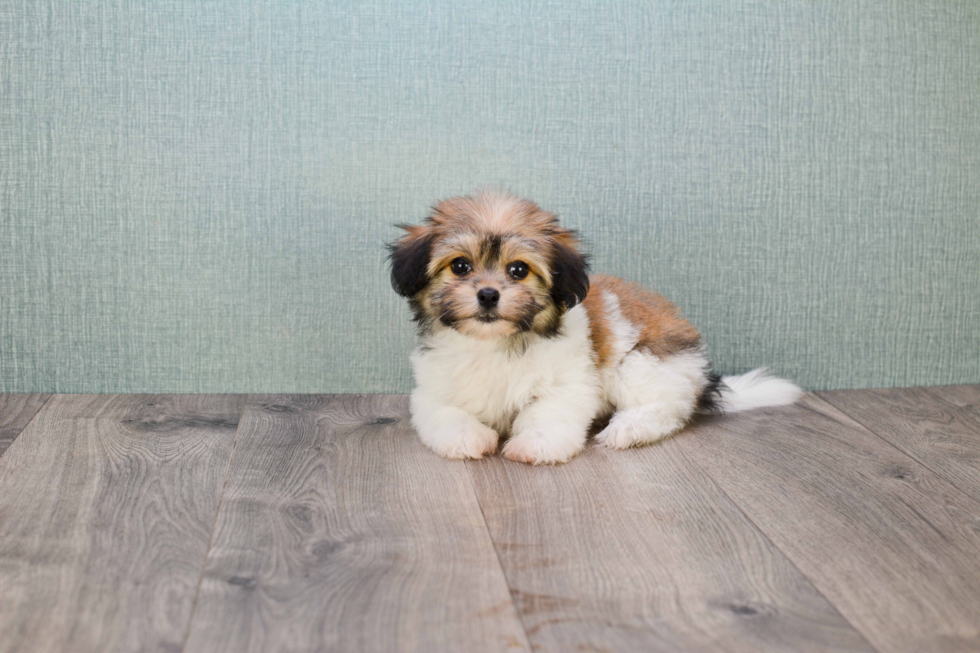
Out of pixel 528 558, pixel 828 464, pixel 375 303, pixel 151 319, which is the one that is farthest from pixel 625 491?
pixel 151 319

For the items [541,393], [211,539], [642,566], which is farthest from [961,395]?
[211,539]

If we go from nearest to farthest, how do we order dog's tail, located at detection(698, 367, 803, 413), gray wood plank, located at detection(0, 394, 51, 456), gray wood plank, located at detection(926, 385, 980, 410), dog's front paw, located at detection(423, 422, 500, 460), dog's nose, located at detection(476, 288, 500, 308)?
dog's nose, located at detection(476, 288, 500, 308) < dog's front paw, located at detection(423, 422, 500, 460) < gray wood plank, located at detection(0, 394, 51, 456) < dog's tail, located at detection(698, 367, 803, 413) < gray wood plank, located at detection(926, 385, 980, 410)

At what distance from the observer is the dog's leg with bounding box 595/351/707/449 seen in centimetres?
214

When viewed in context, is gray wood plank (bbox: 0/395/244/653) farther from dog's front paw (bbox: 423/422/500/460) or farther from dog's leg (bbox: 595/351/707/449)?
dog's leg (bbox: 595/351/707/449)

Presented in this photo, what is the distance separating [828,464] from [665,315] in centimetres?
57

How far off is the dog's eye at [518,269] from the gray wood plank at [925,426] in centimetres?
105

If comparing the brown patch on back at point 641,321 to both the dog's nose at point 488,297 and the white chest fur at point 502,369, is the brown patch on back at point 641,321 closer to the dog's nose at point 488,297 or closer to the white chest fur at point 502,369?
the white chest fur at point 502,369

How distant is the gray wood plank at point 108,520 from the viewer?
4.11ft

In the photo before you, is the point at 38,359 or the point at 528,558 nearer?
the point at 528,558

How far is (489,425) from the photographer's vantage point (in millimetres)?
2176

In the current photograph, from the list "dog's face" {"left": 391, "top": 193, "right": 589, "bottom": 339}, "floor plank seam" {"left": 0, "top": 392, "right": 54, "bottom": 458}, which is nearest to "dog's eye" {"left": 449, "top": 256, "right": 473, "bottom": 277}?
"dog's face" {"left": 391, "top": 193, "right": 589, "bottom": 339}

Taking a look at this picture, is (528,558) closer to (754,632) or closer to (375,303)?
(754,632)

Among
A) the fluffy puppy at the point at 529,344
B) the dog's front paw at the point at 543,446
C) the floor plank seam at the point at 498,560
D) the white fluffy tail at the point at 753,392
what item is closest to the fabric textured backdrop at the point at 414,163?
the white fluffy tail at the point at 753,392

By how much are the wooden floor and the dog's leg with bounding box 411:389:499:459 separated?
44 millimetres
